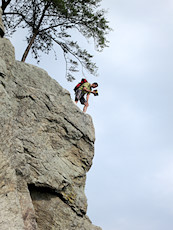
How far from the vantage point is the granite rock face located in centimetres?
961

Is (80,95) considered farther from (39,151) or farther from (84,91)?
(39,151)

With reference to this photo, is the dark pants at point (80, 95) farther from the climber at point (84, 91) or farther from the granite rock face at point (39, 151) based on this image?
the granite rock face at point (39, 151)

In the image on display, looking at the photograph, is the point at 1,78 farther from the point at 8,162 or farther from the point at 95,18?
the point at 95,18

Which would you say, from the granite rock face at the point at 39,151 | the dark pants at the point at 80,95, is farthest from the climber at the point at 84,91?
the granite rock face at the point at 39,151

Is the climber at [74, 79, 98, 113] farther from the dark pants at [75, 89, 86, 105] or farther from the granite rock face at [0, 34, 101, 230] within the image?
the granite rock face at [0, 34, 101, 230]

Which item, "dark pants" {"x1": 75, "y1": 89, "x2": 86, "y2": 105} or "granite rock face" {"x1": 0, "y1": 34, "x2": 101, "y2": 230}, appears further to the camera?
"dark pants" {"x1": 75, "y1": 89, "x2": 86, "y2": 105}

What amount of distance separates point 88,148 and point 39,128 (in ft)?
10.9

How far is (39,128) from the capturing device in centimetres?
1218

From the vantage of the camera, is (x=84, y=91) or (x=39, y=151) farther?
(x=84, y=91)

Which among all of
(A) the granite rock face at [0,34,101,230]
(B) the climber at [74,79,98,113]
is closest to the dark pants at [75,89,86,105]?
(B) the climber at [74,79,98,113]

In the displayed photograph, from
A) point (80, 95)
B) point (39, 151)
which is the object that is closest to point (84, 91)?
point (80, 95)

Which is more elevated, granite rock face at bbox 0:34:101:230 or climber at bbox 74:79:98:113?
climber at bbox 74:79:98:113

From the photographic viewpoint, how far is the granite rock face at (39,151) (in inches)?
378

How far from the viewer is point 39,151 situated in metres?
11.6
